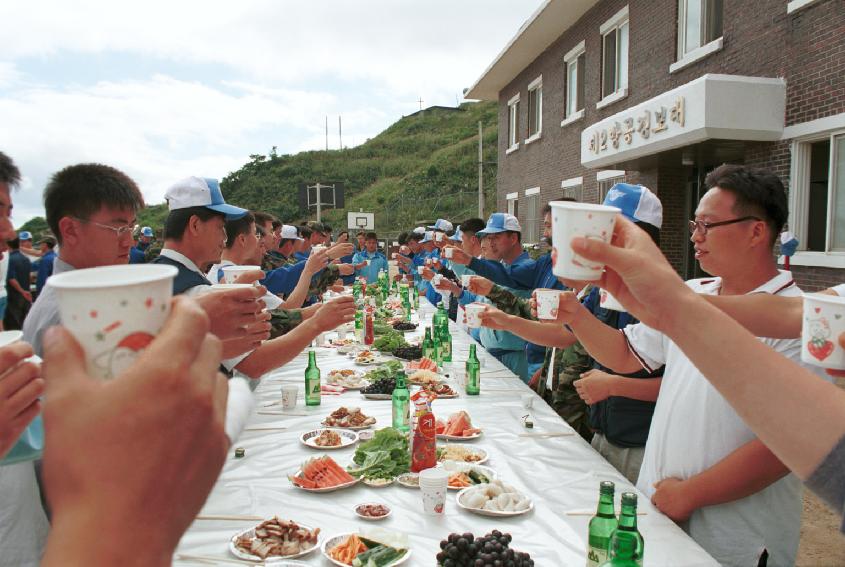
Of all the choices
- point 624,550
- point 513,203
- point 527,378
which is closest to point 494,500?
point 624,550

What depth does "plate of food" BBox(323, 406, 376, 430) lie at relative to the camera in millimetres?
3371

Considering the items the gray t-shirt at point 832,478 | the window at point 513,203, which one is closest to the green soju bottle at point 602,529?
the gray t-shirt at point 832,478

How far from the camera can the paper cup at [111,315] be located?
665 millimetres

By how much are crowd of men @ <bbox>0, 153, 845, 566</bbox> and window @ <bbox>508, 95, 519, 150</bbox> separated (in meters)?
16.2

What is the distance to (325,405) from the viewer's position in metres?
3.91

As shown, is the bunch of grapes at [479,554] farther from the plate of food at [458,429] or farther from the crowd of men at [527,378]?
the plate of food at [458,429]

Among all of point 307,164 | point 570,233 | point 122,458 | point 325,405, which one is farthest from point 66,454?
point 307,164

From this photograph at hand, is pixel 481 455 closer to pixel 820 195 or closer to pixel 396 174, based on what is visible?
pixel 820 195

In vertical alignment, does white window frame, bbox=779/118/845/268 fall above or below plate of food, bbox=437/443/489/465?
above

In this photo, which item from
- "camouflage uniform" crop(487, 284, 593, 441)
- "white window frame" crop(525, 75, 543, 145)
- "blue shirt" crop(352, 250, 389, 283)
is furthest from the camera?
"white window frame" crop(525, 75, 543, 145)

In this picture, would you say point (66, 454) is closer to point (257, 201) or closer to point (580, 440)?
point (580, 440)

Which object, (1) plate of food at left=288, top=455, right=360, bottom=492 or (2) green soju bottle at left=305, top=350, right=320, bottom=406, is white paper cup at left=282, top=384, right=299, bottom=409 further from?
(1) plate of food at left=288, top=455, right=360, bottom=492

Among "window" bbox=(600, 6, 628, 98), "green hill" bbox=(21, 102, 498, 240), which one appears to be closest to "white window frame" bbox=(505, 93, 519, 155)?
"window" bbox=(600, 6, 628, 98)

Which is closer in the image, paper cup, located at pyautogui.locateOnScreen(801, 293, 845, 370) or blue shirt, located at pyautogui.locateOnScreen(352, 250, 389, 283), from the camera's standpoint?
paper cup, located at pyautogui.locateOnScreen(801, 293, 845, 370)
